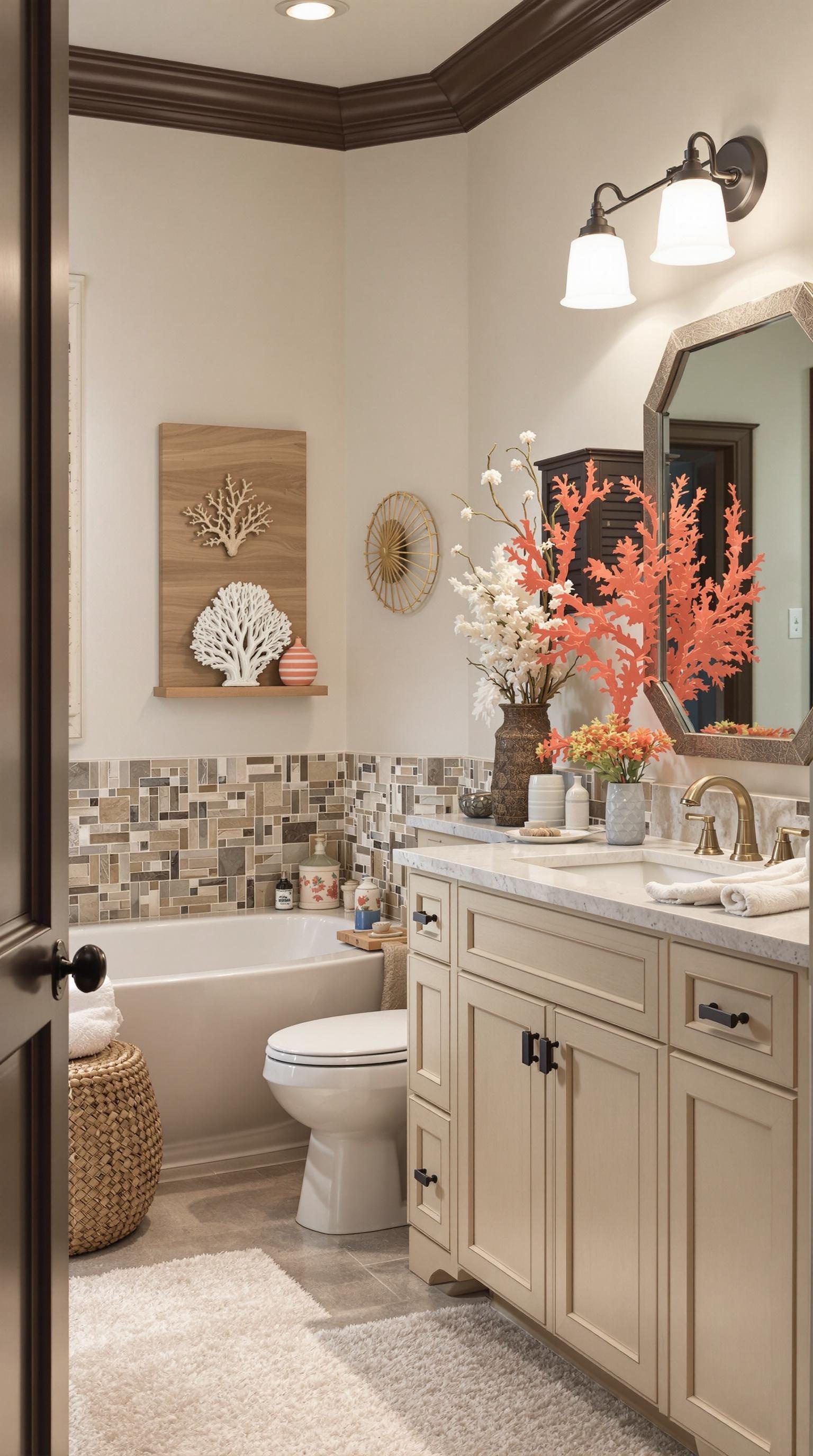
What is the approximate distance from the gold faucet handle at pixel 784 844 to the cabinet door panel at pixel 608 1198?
0.48 meters

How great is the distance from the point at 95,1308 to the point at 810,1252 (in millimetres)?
1591

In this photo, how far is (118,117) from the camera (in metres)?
3.94

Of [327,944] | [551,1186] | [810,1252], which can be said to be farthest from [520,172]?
[810,1252]

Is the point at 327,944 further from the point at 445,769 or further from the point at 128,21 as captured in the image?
the point at 128,21

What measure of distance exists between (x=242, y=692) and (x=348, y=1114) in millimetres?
1475

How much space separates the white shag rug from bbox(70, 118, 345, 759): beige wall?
1765 mm

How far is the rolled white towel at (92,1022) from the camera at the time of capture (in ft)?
9.98

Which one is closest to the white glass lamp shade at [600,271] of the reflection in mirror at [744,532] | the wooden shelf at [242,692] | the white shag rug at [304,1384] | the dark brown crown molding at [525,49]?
the reflection in mirror at [744,532]

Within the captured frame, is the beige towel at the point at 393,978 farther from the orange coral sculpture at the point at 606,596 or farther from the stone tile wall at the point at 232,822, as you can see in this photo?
the orange coral sculpture at the point at 606,596

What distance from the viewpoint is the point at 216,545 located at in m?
4.08

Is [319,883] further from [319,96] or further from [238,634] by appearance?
[319,96]

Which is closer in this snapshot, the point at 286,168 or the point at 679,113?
the point at 679,113

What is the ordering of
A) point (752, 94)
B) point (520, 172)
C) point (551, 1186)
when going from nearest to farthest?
point (551, 1186) < point (752, 94) < point (520, 172)

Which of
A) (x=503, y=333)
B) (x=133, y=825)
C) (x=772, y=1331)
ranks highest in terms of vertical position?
(x=503, y=333)
